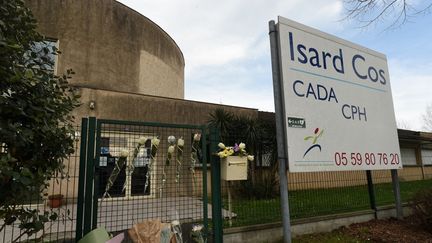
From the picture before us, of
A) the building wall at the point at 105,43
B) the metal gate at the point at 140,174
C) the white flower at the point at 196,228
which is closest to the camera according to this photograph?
the metal gate at the point at 140,174

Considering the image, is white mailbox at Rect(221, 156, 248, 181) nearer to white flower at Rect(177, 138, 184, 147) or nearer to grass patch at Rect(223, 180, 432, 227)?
white flower at Rect(177, 138, 184, 147)

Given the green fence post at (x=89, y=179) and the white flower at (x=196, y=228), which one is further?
the white flower at (x=196, y=228)

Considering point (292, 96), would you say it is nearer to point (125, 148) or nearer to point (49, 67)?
point (125, 148)

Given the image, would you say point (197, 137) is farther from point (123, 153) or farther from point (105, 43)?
point (105, 43)

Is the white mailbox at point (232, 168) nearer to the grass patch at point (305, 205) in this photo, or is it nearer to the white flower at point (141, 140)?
the grass patch at point (305, 205)

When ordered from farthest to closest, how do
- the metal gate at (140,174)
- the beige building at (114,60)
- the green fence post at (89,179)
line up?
1. the beige building at (114,60)
2. the metal gate at (140,174)
3. the green fence post at (89,179)

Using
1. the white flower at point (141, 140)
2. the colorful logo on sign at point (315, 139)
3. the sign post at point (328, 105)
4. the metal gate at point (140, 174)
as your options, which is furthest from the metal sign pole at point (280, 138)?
the white flower at point (141, 140)

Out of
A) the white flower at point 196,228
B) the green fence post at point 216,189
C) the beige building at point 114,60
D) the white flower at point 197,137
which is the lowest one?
the white flower at point 196,228

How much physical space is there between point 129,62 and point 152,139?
10.9 metres

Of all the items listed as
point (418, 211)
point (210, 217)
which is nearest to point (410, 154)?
point (418, 211)

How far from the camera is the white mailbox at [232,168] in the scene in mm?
4820

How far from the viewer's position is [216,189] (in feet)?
15.9

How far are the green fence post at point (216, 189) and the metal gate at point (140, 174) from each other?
0.10 metres

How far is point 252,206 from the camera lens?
5992 mm
